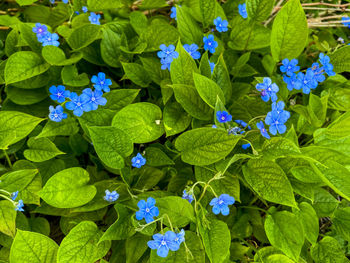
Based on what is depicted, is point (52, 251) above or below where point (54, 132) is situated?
below

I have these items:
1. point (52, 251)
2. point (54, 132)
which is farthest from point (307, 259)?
point (54, 132)

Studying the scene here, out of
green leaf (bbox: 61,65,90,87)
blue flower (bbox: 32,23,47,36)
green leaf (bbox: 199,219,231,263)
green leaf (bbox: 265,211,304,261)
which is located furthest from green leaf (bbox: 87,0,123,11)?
green leaf (bbox: 265,211,304,261)

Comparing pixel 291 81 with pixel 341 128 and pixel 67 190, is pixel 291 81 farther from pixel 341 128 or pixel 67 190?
pixel 67 190

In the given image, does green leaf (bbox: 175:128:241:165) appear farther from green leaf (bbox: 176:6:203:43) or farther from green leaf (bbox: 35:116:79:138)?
green leaf (bbox: 176:6:203:43)

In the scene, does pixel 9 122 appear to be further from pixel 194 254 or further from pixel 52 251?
pixel 194 254

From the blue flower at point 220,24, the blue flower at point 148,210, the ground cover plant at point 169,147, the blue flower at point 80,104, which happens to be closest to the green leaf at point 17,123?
the ground cover plant at point 169,147

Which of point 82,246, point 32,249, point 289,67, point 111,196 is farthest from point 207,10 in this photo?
point 32,249
